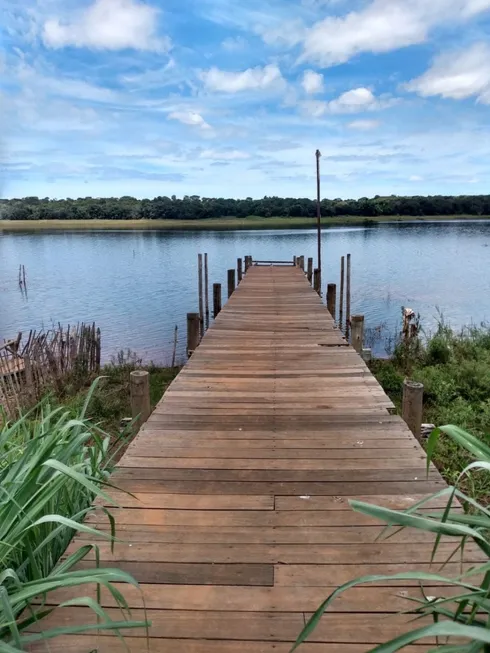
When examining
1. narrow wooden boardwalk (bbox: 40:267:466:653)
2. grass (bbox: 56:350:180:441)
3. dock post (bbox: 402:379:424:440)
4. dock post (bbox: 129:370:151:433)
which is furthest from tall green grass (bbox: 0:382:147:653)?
grass (bbox: 56:350:180:441)

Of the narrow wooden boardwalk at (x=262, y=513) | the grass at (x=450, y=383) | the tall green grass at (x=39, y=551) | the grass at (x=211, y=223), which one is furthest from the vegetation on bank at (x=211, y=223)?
the tall green grass at (x=39, y=551)

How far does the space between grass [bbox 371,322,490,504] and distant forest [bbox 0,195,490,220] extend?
225ft

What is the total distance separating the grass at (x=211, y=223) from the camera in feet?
269

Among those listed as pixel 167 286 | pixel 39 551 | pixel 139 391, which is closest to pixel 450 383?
pixel 139 391

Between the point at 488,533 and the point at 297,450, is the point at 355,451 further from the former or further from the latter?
the point at 488,533

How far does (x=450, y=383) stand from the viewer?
318 inches

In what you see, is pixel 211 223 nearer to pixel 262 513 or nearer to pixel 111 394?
pixel 111 394

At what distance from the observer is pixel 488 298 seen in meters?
21.3

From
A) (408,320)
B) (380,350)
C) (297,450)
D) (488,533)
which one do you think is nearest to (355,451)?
(297,450)

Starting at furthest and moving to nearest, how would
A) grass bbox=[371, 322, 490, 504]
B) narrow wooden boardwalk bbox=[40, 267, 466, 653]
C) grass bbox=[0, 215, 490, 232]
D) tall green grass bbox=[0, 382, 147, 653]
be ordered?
1. grass bbox=[0, 215, 490, 232]
2. grass bbox=[371, 322, 490, 504]
3. narrow wooden boardwalk bbox=[40, 267, 466, 653]
4. tall green grass bbox=[0, 382, 147, 653]

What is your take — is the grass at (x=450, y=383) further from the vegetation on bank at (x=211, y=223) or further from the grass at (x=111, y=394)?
the vegetation on bank at (x=211, y=223)

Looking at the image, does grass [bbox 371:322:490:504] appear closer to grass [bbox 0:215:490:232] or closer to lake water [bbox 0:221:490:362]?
lake water [bbox 0:221:490:362]

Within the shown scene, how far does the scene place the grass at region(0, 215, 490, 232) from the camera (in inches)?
3226

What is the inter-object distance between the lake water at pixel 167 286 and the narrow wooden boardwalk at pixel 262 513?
975 cm
